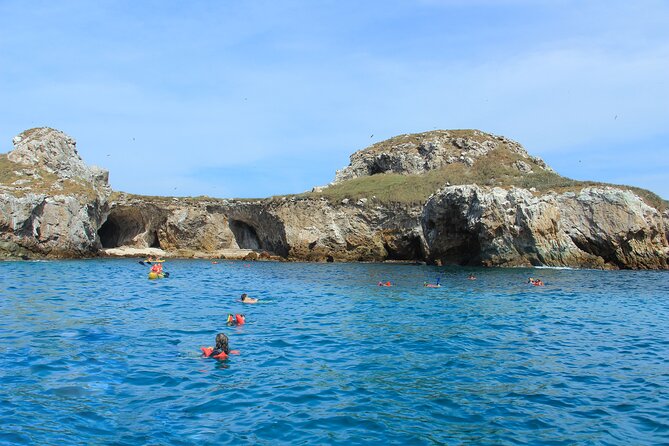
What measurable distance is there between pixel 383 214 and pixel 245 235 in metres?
23.7

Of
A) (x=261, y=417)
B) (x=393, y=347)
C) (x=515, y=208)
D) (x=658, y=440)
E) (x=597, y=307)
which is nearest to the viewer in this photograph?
(x=658, y=440)

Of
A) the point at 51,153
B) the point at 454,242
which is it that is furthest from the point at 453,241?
the point at 51,153

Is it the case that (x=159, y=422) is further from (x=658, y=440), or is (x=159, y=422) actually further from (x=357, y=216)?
(x=357, y=216)

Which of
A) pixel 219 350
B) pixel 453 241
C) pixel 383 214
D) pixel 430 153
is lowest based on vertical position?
pixel 219 350

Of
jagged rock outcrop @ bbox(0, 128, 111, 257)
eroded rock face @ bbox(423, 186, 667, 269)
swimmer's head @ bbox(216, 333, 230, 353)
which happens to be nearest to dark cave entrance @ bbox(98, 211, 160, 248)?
jagged rock outcrop @ bbox(0, 128, 111, 257)

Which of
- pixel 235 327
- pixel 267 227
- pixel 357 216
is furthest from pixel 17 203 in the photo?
pixel 235 327

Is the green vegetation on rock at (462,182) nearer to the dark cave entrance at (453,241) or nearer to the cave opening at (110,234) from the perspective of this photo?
the dark cave entrance at (453,241)

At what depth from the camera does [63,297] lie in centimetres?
2411

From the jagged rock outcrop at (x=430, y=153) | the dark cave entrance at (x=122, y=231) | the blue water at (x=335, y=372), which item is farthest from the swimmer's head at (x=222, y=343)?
the jagged rock outcrop at (x=430, y=153)

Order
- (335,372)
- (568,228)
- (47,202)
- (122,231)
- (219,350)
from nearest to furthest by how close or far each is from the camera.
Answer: (335,372)
(219,350)
(568,228)
(47,202)
(122,231)

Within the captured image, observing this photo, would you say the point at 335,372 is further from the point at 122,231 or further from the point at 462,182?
the point at 122,231

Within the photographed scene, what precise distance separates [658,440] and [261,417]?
21.8ft

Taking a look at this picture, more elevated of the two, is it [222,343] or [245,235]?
[245,235]

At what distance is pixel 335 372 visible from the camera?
40.9ft
